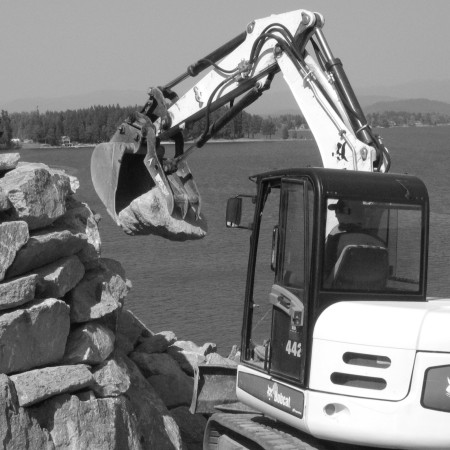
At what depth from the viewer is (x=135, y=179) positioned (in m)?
9.41

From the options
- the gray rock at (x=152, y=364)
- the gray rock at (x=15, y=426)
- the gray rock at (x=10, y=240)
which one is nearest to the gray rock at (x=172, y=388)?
the gray rock at (x=152, y=364)

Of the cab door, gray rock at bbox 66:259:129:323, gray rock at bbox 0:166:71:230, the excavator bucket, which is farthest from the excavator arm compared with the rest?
the cab door

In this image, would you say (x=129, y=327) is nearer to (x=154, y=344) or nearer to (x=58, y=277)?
(x=154, y=344)

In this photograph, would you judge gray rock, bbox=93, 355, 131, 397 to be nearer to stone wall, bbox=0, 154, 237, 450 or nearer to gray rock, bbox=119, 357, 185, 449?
stone wall, bbox=0, 154, 237, 450

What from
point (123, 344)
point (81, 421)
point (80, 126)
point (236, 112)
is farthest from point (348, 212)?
point (80, 126)

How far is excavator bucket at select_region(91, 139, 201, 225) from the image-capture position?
354 inches

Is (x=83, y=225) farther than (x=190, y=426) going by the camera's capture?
No

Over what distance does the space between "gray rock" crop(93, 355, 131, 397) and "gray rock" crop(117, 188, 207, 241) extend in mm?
1233

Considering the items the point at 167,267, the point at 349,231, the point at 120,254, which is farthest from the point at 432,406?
the point at 120,254

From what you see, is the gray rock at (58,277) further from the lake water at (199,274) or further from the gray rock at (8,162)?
the lake water at (199,274)

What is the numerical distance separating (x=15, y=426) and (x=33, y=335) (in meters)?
0.78

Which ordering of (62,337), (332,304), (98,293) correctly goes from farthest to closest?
(98,293), (62,337), (332,304)

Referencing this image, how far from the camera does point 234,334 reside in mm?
16812

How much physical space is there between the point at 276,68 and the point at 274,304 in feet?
8.30
